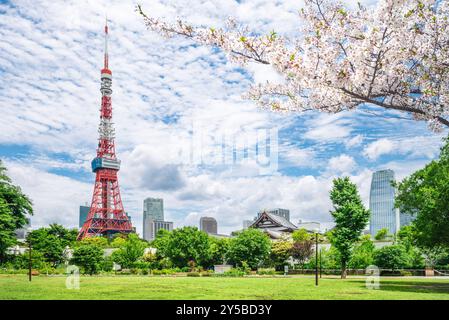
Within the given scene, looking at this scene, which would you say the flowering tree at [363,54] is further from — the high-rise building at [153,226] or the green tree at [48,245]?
the high-rise building at [153,226]

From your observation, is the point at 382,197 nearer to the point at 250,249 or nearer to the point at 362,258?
the point at 362,258

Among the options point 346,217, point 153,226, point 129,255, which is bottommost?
point 153,226

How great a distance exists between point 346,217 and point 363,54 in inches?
880

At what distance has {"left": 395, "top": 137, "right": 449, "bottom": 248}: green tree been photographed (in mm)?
17094

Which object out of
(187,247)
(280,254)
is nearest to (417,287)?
(280,254)

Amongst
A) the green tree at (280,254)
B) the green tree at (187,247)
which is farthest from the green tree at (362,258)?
the green tree at (187,247)

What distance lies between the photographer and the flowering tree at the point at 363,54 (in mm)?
7387

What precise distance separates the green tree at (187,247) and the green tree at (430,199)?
1950 cm

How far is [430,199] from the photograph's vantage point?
1752 centimetres

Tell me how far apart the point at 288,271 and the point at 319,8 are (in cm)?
2972

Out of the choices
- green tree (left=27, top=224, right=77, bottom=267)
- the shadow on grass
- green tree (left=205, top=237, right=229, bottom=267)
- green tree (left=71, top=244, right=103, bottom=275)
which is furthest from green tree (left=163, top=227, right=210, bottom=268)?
the shadow on grass

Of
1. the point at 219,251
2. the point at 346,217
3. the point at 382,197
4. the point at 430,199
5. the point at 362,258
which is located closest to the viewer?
the point at 430,199
